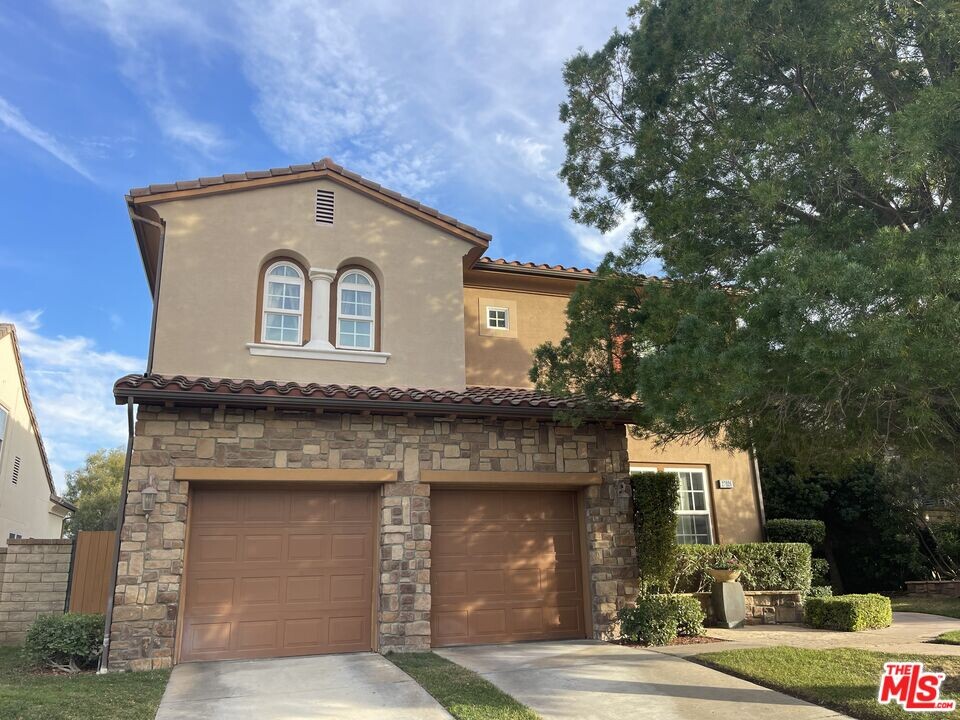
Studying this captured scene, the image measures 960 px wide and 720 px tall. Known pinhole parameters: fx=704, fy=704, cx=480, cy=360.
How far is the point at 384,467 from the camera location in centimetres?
1061

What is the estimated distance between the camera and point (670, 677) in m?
8.44

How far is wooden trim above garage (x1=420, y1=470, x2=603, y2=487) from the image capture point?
35.4 feet

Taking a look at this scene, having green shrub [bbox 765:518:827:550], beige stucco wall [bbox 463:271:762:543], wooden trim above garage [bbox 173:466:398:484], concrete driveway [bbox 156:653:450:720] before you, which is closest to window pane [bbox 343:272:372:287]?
beige stucco wall [bbox 463:271:762:543]

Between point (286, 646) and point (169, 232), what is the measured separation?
23.4 feet

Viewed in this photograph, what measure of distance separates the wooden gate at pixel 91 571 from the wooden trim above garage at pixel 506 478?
516 cm

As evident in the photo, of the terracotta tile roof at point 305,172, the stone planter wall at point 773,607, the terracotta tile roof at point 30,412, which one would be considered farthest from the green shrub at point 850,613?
the terracotta tile roof at point 30,412

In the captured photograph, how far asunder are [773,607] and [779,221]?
28.7 ft

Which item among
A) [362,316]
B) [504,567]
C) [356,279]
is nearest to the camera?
[504,567]

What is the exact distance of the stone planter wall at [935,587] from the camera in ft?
57.2

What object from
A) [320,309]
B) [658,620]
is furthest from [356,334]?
[658,620]

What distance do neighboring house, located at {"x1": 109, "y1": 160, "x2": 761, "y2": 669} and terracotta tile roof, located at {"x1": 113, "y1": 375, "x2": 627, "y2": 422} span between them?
3 cm

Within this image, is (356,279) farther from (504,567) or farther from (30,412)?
(30,412)

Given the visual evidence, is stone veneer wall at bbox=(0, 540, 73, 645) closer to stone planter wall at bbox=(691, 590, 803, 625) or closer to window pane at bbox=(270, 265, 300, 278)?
window pane at bbox=(270, 265, 300, 278)

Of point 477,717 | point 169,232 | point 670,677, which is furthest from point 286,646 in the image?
point 169,232
